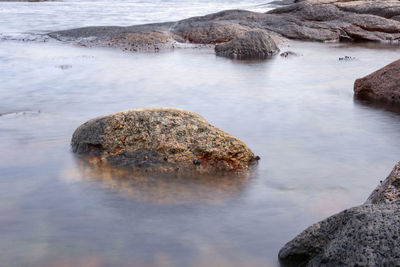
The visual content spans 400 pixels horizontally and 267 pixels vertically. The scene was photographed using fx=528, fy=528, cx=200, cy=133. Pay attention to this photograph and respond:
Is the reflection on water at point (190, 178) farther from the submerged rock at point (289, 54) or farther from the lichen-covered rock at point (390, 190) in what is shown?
the submerged rock at point (289, 54)

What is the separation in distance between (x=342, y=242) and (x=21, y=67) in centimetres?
1257

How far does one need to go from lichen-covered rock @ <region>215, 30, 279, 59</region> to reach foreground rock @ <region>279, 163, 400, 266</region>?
13060 mm

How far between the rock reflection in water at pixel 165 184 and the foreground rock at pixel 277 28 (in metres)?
12.2

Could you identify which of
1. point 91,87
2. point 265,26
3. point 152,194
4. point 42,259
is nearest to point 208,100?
point 91,87

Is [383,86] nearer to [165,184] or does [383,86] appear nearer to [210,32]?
[165,184]

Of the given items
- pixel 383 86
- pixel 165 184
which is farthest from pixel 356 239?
pixel 383 86

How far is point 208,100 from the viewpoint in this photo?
1050 centimetres

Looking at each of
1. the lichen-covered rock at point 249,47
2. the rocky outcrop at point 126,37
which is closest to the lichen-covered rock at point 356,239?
the lichen-covered rock at point 249,47

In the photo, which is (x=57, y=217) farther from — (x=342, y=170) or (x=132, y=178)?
(x=342, y=170)

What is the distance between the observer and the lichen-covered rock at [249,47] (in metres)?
16.7

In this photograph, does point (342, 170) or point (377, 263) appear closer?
point (377, 263)

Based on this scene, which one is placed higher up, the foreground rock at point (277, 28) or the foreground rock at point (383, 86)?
the foreground rock at point (277, 28)

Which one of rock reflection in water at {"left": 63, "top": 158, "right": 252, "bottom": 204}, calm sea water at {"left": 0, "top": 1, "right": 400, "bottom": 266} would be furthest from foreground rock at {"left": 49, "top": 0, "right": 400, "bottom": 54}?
rock reflection in water at {"left": 63, "top": 158, "right": 252, "bottom": 204}

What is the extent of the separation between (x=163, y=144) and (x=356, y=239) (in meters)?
3.34
